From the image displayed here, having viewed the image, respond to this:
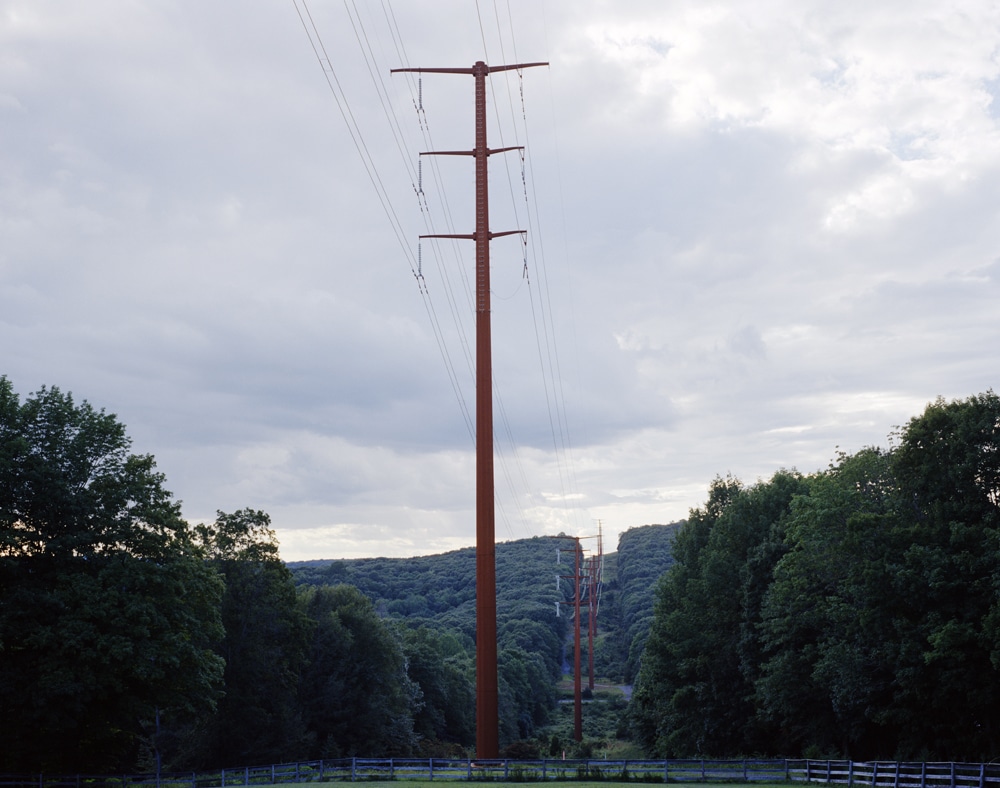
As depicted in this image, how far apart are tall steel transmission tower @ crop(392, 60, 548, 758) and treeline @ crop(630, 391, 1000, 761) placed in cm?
1557

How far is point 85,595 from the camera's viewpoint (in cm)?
3947

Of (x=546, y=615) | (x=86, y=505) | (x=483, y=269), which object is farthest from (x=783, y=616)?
(x=546, y=615)

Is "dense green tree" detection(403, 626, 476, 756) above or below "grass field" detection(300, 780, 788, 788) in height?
below

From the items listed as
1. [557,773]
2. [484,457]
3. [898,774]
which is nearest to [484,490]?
[484,457]

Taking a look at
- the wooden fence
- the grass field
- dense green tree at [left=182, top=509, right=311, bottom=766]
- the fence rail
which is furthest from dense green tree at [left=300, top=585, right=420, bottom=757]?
the wooden fence

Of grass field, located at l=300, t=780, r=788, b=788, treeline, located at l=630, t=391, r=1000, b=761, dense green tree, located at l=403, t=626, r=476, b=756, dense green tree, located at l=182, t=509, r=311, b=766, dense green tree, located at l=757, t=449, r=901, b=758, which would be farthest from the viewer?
dense green tree, located at l=403, t=626, r=476, b=756

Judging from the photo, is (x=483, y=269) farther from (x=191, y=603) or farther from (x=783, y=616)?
(x=783, y=616)

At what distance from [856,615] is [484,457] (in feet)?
60.5

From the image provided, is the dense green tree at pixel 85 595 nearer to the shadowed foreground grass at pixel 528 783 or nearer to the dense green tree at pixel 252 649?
the shadowed foreground grass at pixel 528 783

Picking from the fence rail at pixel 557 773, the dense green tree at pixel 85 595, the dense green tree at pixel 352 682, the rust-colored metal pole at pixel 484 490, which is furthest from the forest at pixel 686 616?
the rust-colored metal pole at pixel 484 490

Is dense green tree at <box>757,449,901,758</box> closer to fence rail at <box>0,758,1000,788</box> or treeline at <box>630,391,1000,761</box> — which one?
treeline at <box>630,391,1000,761</box>

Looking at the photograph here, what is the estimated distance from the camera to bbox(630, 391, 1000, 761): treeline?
37812 mm

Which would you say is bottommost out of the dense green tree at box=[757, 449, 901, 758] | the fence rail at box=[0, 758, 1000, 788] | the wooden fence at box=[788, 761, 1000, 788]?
the fence rail at box=[0, 758, 1000, 788]

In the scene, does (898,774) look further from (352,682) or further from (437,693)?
(437,693)
